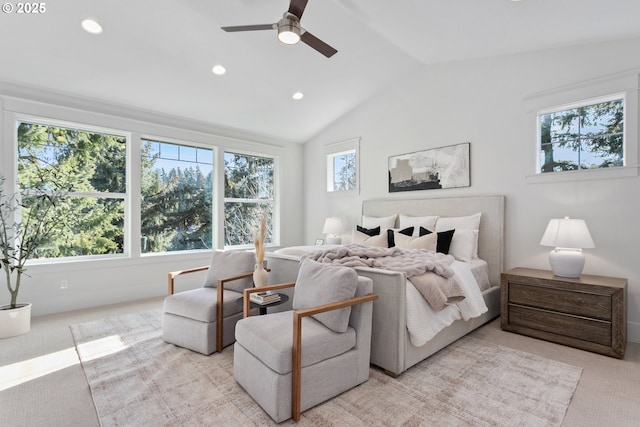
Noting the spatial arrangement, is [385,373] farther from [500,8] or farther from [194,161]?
[194,161]

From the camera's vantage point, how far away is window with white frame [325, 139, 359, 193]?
5.62 m

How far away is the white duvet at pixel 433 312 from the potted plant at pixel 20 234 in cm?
385

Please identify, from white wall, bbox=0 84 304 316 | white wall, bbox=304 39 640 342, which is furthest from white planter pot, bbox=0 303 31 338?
white wall, bbox=304 39 640 342

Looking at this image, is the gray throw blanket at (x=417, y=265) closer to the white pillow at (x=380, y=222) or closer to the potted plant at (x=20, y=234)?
the white pillow at (x=380, y=222)

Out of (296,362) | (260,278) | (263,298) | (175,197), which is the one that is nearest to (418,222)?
(260,278)

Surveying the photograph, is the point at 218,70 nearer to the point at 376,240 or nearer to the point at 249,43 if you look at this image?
the point at 249,43

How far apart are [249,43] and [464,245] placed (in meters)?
3.48

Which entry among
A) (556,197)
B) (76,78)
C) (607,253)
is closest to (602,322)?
(607,253)

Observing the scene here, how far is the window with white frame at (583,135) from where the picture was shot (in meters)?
3.19

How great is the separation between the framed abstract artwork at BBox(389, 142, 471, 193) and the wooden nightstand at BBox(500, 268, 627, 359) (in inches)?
59.4

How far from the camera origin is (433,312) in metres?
2.54

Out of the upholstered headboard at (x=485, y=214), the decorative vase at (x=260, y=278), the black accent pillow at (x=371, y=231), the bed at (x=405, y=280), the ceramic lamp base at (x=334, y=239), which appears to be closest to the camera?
the bed at (x=405, y=280)

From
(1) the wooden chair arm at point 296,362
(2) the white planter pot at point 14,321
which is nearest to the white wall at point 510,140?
(1) the wooden chair arm at point 296,362

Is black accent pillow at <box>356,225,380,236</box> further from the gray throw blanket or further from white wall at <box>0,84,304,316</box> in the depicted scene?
white wall at <box>0,84,304,316</box>
